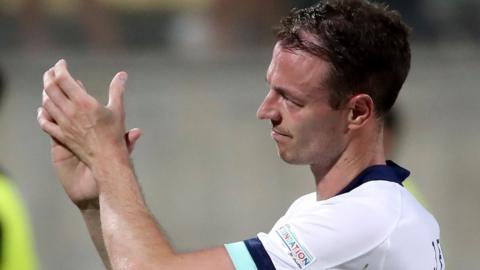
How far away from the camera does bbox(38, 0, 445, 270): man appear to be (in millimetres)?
2738

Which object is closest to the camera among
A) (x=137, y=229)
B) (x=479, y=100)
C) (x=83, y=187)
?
(x=137, y=229)

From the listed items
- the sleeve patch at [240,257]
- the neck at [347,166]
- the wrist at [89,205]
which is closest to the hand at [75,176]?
the wrist at [89,205]

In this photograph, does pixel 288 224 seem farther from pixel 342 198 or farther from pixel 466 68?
pixel 466 68

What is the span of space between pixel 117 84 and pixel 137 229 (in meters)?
0.38

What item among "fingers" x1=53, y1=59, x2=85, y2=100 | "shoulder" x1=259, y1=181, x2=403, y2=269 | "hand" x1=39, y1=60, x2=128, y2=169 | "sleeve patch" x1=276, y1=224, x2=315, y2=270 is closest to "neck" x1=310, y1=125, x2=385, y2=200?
"shoulder" x1=259, y1=181, x2=403, y2=269

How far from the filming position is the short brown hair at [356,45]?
9.40 feet

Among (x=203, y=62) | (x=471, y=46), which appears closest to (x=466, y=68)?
(x=471, y=46)

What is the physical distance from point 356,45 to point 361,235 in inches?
18.4

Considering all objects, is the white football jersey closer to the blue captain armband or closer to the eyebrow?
the blue captain armband

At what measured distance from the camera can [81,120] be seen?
2764 mm

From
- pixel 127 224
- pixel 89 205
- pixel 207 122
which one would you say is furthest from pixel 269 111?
pixel 207 122

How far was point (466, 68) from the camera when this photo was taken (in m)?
7.50

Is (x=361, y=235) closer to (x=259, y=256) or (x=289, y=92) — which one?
(x=259, y=256)

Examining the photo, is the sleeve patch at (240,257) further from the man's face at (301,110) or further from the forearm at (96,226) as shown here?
the forearm at (96,226)
